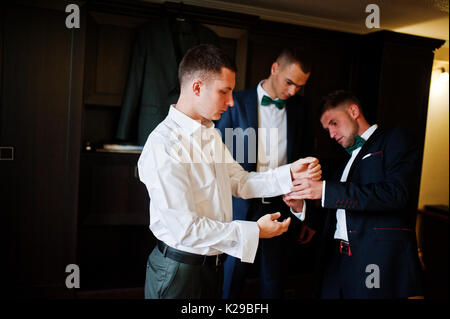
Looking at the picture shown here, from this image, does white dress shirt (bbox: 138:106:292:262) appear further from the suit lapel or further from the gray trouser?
the suit lapel

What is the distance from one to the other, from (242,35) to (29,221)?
1.53m

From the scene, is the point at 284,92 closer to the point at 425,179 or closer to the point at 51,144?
the point at 51,144

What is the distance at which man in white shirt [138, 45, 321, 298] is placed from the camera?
1.03 metres

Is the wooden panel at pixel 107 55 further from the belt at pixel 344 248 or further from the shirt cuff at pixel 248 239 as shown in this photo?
the belt at pixel 344 248

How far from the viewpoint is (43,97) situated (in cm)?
193

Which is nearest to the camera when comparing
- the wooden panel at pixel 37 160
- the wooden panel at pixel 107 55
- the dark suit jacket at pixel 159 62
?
the dark suit jacket at pixel 159 62

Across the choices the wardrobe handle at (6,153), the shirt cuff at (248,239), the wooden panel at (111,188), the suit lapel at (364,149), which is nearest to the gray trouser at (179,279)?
the shirt cuff at (248,239)

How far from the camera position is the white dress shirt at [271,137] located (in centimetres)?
147

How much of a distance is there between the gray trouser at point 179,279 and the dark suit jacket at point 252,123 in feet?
1.20

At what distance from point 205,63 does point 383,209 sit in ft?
2.78

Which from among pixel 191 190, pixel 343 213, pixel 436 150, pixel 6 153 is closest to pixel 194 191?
pixel 191 190

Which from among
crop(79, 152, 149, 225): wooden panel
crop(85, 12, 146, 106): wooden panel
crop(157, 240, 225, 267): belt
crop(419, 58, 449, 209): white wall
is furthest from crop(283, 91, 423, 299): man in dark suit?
crop(419, 58, 449, 209): white wall

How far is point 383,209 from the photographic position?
1342 mm
